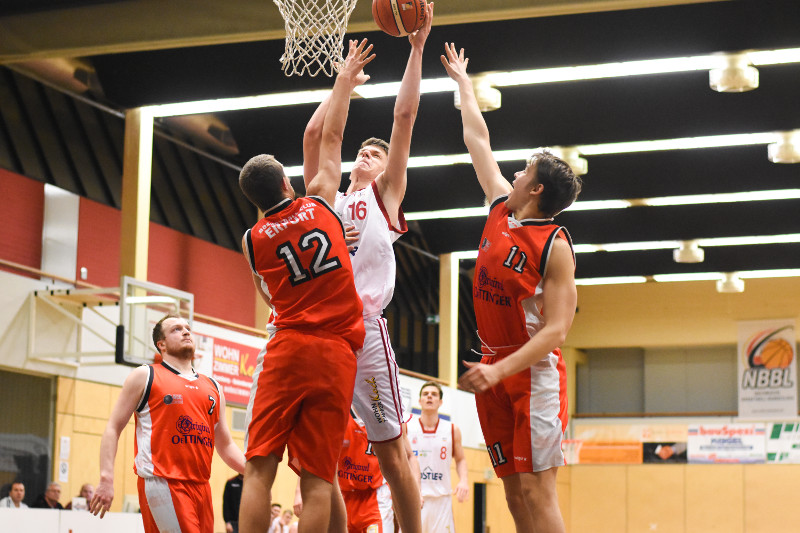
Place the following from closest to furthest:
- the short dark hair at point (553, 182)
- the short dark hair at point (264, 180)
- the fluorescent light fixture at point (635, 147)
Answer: the short dark hair at point (264, 180) → the short dark hair at point (553, 182) → the fluorescent light fixture at point (635, 147)

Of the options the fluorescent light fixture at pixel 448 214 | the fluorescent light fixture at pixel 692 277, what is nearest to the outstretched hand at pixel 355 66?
the fluorescent light fixture at pixel 448 214

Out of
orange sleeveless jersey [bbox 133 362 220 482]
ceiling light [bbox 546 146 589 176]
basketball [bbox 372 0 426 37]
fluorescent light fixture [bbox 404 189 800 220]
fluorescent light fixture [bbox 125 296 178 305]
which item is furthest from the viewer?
fluorescent light fixture [bbox 404 189 800 220]

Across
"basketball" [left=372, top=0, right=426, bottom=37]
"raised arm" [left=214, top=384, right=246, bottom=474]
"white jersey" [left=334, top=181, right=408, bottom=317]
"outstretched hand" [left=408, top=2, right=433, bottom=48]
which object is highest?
"basketball" [left=372, top=0, right=426, bottom=37]

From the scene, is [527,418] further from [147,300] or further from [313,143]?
[147,300]

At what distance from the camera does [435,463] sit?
11.3 metres

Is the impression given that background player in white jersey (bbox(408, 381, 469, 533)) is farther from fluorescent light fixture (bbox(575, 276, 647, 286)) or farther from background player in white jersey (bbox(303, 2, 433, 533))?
fluorescent light fixture (bbox(575, 276, 647, 286))

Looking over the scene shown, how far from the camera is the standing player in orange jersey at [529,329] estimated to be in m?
4.75

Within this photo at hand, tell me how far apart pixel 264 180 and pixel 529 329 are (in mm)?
1429

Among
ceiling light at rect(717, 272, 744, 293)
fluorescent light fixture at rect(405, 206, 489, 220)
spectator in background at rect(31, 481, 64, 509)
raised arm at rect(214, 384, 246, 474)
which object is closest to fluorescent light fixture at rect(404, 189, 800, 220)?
fluorescent light fixture at rect(405, 206, 489, 220)

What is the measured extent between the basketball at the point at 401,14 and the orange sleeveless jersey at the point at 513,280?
1.48 m

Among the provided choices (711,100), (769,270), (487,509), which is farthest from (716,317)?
(711,100)

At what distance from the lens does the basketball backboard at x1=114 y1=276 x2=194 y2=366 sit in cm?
1362

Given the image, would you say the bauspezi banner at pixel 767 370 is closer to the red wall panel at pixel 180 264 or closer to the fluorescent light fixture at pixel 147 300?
the red wall panel at pixel 180 264

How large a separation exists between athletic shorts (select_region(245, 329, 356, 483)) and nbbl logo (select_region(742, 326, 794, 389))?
23.8 m
